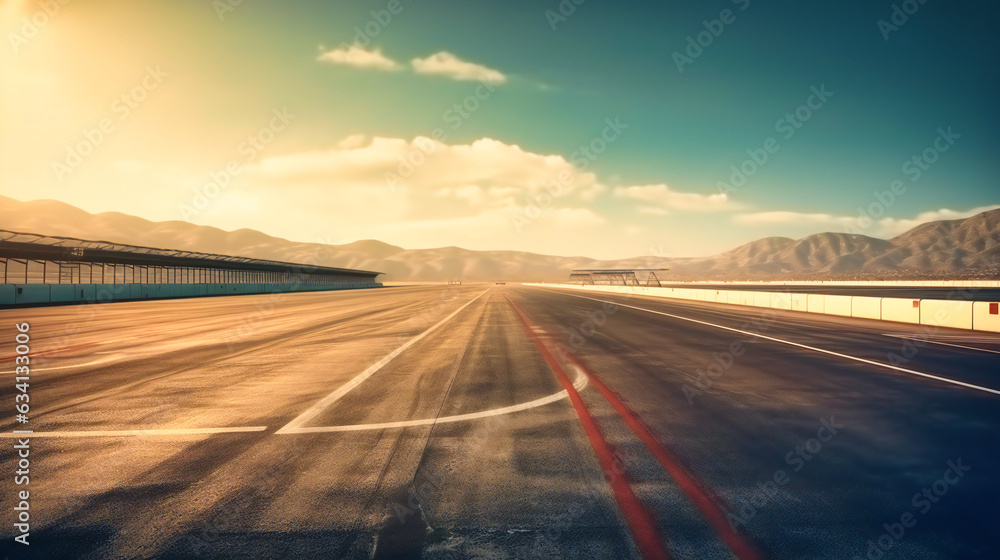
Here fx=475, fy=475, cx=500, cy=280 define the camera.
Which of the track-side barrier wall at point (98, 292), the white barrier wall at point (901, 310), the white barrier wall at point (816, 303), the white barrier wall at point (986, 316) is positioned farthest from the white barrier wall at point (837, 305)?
the track-side barrier wall at point (98, 292)

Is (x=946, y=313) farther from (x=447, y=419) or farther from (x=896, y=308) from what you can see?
(x=447, y=419)

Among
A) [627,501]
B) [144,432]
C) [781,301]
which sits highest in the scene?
[781,301]

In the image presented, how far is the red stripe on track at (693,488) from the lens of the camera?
114 inches

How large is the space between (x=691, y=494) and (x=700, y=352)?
832cm

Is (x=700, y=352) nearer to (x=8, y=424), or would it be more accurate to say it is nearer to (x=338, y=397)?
(x=338, y=397)

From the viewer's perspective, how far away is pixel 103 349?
38.4 feet

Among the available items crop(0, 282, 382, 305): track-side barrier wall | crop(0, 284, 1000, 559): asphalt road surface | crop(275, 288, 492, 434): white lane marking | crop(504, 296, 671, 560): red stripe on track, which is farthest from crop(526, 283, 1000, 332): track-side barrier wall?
crop(0, 282, 382, 305): track-side barrier wall

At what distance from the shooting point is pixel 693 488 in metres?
3.69

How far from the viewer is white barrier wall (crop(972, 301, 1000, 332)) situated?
52.5 feet

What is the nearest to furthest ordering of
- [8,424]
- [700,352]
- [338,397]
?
[8,424] < [338,397] < [700,352]

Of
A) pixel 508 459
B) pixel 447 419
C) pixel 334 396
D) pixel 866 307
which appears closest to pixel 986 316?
pixel 866 307

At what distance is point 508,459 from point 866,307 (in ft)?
80.3

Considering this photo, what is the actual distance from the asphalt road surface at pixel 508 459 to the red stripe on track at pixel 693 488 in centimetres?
3

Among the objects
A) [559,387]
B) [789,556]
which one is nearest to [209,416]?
[559,387]
